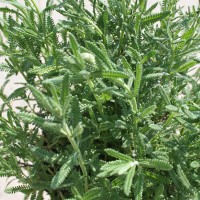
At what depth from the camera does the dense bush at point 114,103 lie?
64 centimetres

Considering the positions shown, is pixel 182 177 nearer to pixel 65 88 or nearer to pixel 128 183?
pixel 128 183

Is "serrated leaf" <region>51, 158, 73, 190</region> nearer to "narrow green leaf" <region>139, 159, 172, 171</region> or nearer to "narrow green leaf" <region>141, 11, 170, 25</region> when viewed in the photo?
"narrow green leaf" <region>139, 159, 172, 171</region>

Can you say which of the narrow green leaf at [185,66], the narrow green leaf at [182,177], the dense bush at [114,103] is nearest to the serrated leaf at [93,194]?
the dense bush at [114,103]

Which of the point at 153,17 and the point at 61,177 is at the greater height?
the point at 153,17

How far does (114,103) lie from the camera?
80cm

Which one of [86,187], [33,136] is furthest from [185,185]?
[33,136]

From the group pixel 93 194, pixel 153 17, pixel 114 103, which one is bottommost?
pixel 93 194

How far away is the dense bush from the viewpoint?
64 centimetres

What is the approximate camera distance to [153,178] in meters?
0.70

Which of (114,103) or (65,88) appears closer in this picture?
(65,88)

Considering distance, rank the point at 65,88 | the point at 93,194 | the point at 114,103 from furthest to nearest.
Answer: the point at 114,103 < the point at 93,194 < the point at 65,88

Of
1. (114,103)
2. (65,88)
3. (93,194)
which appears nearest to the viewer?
(65,88)

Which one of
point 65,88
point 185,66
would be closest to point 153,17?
point 185,66

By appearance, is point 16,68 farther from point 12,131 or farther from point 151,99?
point 151,99
